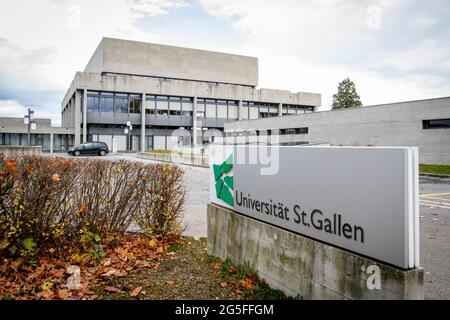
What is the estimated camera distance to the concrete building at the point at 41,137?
48094 mm

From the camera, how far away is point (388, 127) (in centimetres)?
2836

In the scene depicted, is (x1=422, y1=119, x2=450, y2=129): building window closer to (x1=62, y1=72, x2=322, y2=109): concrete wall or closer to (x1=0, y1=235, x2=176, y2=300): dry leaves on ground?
(x1=0, y1=235, x2=176, y2=300): dry leaves on ground

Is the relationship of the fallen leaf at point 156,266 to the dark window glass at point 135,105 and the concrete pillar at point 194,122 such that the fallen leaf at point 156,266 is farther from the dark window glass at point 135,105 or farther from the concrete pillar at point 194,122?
the concrete pillar at point 194,122

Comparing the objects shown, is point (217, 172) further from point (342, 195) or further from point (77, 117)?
point (77, 117)

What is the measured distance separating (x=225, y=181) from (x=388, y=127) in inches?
1061

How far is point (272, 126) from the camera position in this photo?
142 feet

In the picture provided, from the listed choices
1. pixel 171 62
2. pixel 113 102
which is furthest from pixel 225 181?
pixel 171 62

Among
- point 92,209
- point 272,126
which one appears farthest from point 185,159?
point 92,209

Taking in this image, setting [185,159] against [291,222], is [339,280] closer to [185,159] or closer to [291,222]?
[291,222]

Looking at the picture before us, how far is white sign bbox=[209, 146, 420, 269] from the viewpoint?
2.75 meters

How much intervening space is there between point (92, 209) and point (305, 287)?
340 cm

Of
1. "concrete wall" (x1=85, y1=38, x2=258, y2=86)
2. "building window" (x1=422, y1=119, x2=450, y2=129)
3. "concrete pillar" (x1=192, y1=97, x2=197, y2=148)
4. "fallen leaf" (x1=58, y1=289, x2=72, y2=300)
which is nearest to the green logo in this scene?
"fallen leaf" (x1=58, y1=289, x2=72, y2=300)

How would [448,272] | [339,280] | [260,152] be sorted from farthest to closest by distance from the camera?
[448,272] < [260,152] < [339,280]

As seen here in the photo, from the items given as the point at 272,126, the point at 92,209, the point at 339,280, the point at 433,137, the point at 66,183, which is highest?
the point at 272,126
